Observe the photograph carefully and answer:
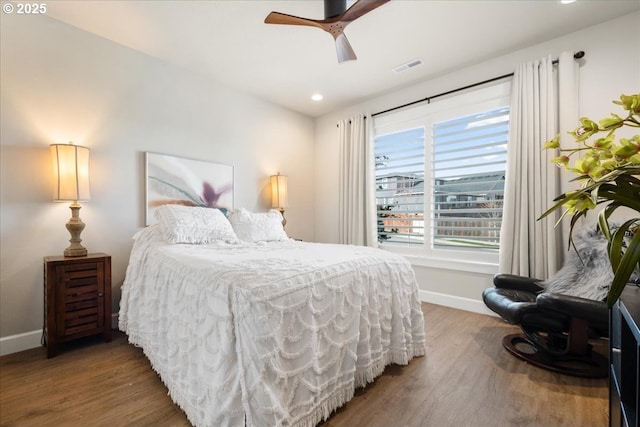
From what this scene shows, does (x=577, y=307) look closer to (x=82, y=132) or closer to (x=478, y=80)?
(x=478, y=80)

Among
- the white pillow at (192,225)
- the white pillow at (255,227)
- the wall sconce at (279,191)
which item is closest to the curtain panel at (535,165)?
the white pillow at (255,227)

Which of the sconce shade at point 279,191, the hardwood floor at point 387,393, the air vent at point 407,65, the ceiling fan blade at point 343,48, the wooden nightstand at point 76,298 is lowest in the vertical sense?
the hardwood floor at point 387,393

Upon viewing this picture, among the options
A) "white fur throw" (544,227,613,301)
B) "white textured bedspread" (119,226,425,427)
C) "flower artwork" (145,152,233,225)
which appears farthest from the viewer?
"flower artwork" (145,152,233,225)

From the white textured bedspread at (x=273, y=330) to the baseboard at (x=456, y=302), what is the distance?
4.44 feet

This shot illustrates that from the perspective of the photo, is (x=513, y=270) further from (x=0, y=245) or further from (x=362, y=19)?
(x=0, y=245)

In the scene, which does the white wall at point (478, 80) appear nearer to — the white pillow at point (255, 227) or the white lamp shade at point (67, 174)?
the white pillow at point (255, 227)

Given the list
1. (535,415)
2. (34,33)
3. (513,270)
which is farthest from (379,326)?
(34,33)

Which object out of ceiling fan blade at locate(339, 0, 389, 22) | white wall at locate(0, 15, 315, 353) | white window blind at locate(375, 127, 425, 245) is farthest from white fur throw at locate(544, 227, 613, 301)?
white wall at locate(0, 15, 315, 353)

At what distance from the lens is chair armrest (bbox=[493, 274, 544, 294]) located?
2.37 m

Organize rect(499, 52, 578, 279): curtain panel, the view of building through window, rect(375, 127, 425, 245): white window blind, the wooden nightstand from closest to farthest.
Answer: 1. the wooden nightstand
2. rect(499, 52, 578, 279): curtain panel
3. the view of building through window
4. rect(375, 127, 425, 245): white window blind

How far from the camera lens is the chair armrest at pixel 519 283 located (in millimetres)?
2373

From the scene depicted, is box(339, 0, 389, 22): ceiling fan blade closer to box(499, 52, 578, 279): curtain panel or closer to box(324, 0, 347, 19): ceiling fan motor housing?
box(324, 0, 347, 19): ceiling fan motor housing

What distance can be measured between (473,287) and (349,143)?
252cm

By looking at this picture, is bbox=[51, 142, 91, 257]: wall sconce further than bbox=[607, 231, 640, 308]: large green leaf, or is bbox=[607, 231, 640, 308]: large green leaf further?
bbox=[51, 142, 91, 257]: wall sconce
